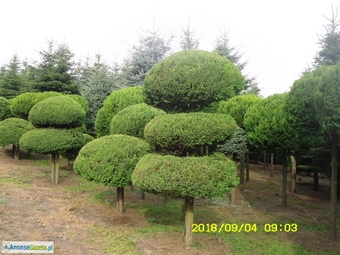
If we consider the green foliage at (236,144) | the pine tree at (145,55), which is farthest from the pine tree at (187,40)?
the green foliage at (236,144)

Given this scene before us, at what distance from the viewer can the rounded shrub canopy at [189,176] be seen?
4988 mm

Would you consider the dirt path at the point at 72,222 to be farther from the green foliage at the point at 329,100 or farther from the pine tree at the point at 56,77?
the pine tree at the point at 56,77

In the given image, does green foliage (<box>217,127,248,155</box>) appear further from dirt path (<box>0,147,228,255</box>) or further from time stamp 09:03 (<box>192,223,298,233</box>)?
dirt path (<box>0,147,228,255</box>)

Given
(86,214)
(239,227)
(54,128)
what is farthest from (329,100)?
(54,128)

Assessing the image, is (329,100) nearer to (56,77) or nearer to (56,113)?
(56,113)

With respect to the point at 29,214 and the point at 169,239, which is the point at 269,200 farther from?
the point at 29,214

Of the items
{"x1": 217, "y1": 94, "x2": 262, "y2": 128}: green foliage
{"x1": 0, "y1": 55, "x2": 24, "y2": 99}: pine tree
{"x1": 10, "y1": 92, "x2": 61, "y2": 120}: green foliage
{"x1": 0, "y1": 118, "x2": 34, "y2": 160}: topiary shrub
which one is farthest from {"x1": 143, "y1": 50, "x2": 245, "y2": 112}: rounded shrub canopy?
{"x1": 0, "y1": 55, "x2": 24, "y2": 99}: pine tree

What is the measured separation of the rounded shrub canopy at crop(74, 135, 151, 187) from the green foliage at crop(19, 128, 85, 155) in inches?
156

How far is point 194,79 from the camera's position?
5.59 metres

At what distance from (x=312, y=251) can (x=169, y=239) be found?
3.46m

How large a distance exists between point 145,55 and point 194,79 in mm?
10716

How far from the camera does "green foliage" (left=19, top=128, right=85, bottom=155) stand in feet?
34.6

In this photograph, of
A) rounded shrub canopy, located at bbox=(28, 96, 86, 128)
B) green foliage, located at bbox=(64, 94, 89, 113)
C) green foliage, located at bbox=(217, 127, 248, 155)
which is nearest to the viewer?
green foliage, located at bbox=(217, 127, 248, 155)

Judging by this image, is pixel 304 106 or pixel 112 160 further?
pixel 304 106
